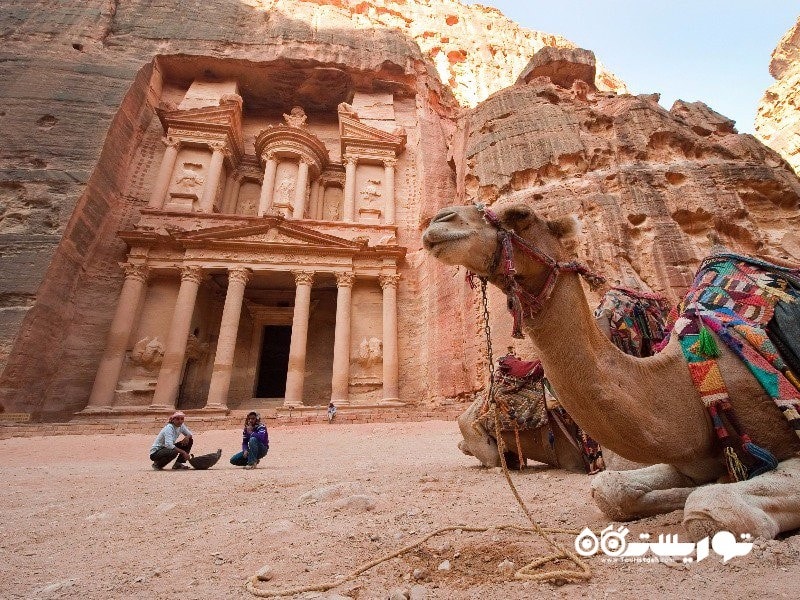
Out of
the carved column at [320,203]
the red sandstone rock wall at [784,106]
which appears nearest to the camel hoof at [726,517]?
the carved column at [320,203]

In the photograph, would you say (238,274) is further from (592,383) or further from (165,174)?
(592,383)

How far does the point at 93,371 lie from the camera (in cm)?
1511

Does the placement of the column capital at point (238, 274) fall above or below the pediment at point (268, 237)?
below

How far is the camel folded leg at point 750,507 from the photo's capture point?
172cm

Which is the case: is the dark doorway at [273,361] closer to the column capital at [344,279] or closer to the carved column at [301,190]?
the column capital at [344,279]

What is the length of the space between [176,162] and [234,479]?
65.4 ft

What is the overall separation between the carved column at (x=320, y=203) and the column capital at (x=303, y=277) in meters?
6.00

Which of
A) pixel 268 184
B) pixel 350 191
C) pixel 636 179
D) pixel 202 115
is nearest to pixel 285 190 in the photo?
pixel 268 184

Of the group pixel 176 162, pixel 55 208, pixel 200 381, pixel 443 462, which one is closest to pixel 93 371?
pixel 200 381

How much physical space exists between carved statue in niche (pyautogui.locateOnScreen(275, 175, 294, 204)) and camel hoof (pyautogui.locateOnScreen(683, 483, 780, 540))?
21080 millimetres

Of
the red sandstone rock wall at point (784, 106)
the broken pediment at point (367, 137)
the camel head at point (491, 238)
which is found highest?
the red sandstone rock wall at point (784, 106)

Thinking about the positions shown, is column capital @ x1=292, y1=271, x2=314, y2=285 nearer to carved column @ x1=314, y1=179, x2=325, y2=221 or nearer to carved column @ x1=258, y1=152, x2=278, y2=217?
carved column @ x1=258, y1=152, x2=278, y2=217

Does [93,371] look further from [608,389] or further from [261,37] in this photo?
[261,37]

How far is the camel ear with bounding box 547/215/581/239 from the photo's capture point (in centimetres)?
232
